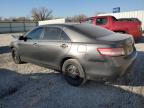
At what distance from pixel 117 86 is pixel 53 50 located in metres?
1.92

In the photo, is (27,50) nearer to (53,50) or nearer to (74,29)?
(53,50)

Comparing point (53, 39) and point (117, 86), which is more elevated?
point (53, 39)

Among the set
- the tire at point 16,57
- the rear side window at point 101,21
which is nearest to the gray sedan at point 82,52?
the tire at point 16,57

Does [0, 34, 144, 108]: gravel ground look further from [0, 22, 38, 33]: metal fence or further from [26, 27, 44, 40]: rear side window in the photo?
[0, 22, 38, 33]: metal fence

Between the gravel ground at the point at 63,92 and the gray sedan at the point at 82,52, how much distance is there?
0.38 metres

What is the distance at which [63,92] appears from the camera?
433 cm

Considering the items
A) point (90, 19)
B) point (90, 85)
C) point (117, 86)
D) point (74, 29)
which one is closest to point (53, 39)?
point (74, 29)

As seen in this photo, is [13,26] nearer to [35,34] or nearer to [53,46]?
[35,34]

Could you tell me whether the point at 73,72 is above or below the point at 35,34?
below

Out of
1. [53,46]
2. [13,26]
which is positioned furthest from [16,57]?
[13,26]

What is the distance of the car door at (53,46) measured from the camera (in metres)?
4.66

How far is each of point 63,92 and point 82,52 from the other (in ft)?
3.51

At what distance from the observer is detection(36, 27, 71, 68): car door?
15.3 feet

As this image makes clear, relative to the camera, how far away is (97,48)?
399cm
